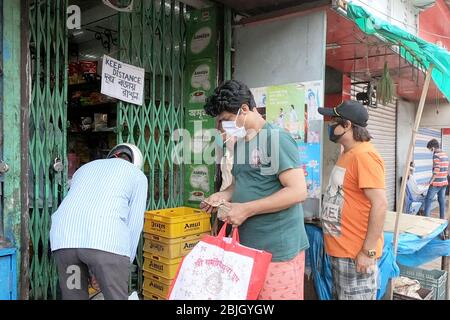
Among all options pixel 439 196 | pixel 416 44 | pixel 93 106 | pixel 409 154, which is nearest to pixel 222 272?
pixel 409 154

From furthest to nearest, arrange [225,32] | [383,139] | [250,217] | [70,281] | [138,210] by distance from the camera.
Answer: [383,139]
[225,32]
[138,210]
[70,281]
[250,217]

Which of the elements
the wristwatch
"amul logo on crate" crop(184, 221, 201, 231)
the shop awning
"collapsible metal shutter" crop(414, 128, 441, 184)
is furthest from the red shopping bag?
"collapsible metal shutter" crop(414, 128, 441, 184)

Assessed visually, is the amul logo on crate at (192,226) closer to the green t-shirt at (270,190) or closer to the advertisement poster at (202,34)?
the green t-shirt at (270,190)

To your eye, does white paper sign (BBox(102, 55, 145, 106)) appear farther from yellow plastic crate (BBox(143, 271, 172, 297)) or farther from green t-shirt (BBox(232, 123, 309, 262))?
green t-shirt (BBox(232, 123, 309, 262))

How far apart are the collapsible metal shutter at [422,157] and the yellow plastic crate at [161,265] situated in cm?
962

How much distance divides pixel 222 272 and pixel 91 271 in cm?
80

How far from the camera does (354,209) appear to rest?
7.67 ft

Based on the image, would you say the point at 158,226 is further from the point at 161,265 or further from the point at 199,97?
the point at 199,97

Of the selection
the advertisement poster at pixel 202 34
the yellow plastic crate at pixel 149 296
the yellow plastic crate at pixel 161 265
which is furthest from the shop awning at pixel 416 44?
the yellow plastic crate at pixel 149 296

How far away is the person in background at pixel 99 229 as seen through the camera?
201cm

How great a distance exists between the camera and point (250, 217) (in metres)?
1.95

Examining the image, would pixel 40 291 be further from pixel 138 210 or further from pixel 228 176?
pixel 228 176

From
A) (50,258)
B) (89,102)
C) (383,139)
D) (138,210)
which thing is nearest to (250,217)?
(138,210)

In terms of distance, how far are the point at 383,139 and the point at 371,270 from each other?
7399mm
